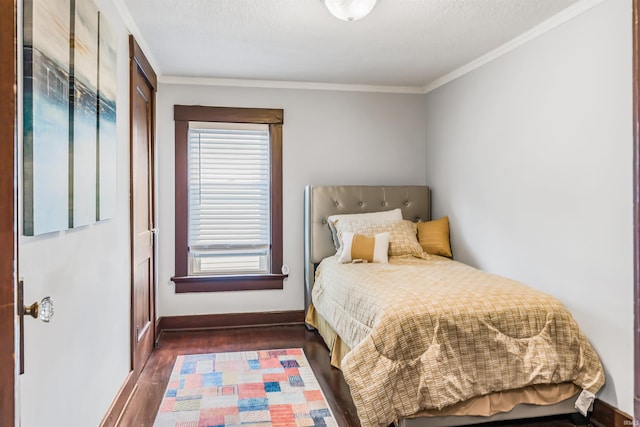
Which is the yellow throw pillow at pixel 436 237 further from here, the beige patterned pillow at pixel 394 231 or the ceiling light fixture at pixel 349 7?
the ceiling light fixture at pixel 349 7

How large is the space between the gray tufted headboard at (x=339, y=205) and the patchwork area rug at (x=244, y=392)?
0.95 m

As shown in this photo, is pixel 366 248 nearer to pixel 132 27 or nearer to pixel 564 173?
pixel 564 173

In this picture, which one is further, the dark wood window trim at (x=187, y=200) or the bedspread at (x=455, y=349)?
the dark wood window trim at (x=187, y=200)

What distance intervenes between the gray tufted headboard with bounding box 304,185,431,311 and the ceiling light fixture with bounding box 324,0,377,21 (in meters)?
1.91

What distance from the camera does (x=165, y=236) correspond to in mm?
4180

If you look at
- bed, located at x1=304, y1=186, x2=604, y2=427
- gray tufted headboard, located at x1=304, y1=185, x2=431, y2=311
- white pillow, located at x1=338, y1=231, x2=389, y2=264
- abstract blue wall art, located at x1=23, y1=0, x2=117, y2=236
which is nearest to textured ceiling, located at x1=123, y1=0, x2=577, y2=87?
abstract blue wall art, located at x1=23, y1=0, x2=117, y2=236

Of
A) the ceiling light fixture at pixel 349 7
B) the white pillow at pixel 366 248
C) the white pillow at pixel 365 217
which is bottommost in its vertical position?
the white pillow at pixel 366 248

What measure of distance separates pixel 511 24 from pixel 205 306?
338 centimetres

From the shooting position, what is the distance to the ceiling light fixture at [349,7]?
Answer: 2404 mm

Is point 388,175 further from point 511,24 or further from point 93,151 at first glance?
point 93,151

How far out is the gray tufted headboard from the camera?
4.19 m

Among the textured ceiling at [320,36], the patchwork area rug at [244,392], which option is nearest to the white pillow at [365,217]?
the patchwork area rug at [244,392]

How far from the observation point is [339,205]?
4.24 metres

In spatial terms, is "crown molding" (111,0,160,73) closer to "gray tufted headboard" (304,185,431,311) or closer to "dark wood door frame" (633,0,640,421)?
"gray tufted headboard" (304,185,431,311)
